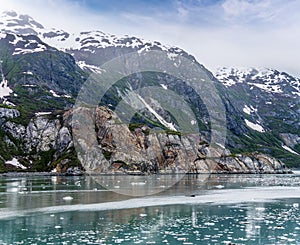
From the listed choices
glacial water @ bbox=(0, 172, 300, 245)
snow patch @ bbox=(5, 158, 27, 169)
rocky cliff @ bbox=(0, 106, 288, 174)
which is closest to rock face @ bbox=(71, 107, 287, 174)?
rocky cliff @ bbox=(0, 106, 288, 174)

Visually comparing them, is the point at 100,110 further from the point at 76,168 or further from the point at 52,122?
the point at 76,168

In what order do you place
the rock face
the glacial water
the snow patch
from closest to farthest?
the glacial water
the snow patch
the rock face

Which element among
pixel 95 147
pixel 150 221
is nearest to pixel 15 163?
pixel 95 147

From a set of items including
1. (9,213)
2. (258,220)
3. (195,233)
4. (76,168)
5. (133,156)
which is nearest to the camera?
(195,233)

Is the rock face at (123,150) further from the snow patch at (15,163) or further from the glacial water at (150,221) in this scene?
the glacial water at (150,221)

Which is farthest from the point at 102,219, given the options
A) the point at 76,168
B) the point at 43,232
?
the point at 76,168

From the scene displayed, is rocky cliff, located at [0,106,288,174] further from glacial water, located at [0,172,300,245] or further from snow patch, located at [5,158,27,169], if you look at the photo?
glacial water, located at [0,172,300,245]

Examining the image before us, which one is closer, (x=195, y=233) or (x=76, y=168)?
(x=195, y=233)

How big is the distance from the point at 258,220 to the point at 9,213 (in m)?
28.7

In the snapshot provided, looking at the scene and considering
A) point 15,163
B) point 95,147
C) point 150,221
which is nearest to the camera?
point 150,221

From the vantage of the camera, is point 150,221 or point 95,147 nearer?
point 150,221

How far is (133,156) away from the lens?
178 meters

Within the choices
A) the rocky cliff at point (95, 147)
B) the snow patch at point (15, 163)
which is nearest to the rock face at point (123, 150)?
the rocky cliff at point (95, 147)

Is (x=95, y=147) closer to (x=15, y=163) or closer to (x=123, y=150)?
(x=123, y=150)
